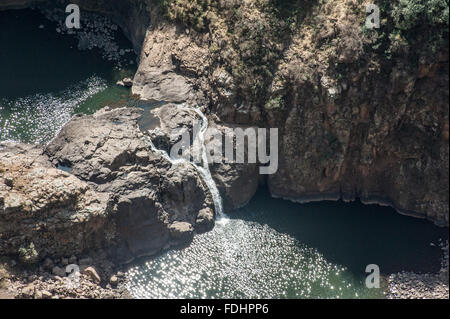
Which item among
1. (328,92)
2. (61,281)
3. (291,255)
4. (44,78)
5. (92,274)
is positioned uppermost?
(44,78)

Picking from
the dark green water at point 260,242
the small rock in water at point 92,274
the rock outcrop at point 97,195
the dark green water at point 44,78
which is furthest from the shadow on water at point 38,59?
the small rock in water at point 92,274

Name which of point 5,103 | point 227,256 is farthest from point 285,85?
point 5,103

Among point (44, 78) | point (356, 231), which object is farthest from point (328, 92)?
point (44, 78)

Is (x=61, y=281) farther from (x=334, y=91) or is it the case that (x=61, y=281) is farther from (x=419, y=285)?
(x=419, y=285)

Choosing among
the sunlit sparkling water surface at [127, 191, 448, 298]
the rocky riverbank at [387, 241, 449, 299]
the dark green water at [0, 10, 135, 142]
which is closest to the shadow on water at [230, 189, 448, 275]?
the sunlit sparkling water surface at [127, 191, 448, 298]

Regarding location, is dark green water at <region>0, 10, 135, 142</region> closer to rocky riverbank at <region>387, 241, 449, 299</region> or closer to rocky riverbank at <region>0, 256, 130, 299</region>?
rocky riverbank at <region>0, 256, 130, 299</region>
